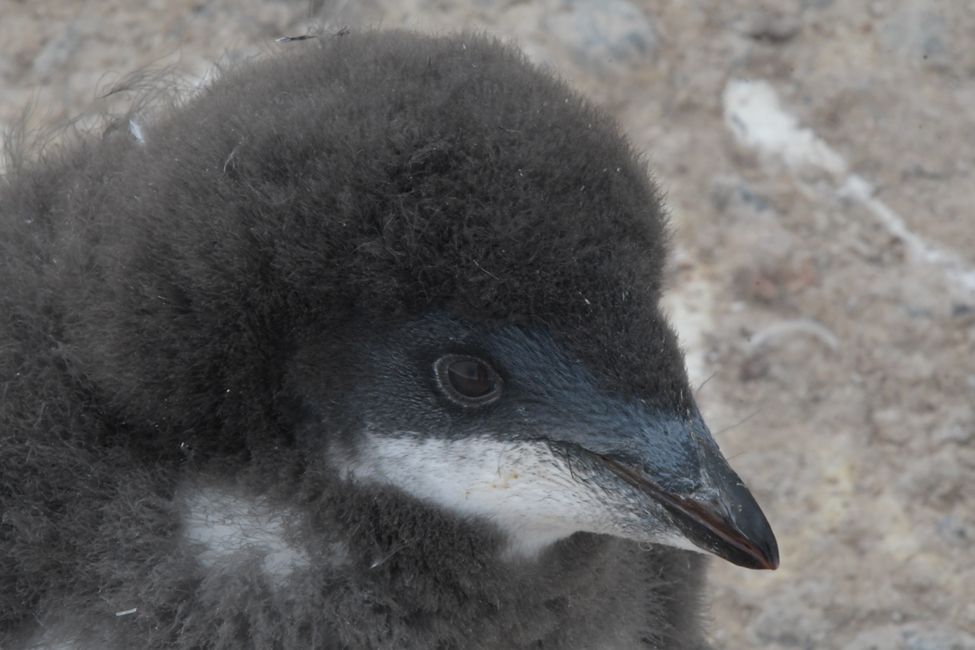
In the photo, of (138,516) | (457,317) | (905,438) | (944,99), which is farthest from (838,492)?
(138,516)

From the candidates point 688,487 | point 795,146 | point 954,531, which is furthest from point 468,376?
point 795,146

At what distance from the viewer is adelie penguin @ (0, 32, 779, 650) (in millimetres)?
1856

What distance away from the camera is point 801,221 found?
Answer: 3.59 meters

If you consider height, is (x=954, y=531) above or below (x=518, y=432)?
below

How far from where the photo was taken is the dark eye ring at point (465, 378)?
1.93m

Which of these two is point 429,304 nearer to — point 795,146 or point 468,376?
point 468,376

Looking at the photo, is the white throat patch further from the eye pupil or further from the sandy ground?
the sandy ground

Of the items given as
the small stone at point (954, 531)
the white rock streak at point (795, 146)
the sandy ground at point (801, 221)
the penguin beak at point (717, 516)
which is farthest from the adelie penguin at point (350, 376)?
the white rock streak at point (795, 146)

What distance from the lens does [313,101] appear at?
1926mm

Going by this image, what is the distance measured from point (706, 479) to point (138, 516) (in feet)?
2.81

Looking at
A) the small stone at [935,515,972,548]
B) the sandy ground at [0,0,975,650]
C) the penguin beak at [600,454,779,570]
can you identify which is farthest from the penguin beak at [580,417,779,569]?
the small stone at [935,515,972,548]

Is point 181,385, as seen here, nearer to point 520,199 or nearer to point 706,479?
point 520,199

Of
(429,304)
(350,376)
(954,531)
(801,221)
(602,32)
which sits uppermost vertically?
(429,304)

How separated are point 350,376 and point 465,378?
17cm
